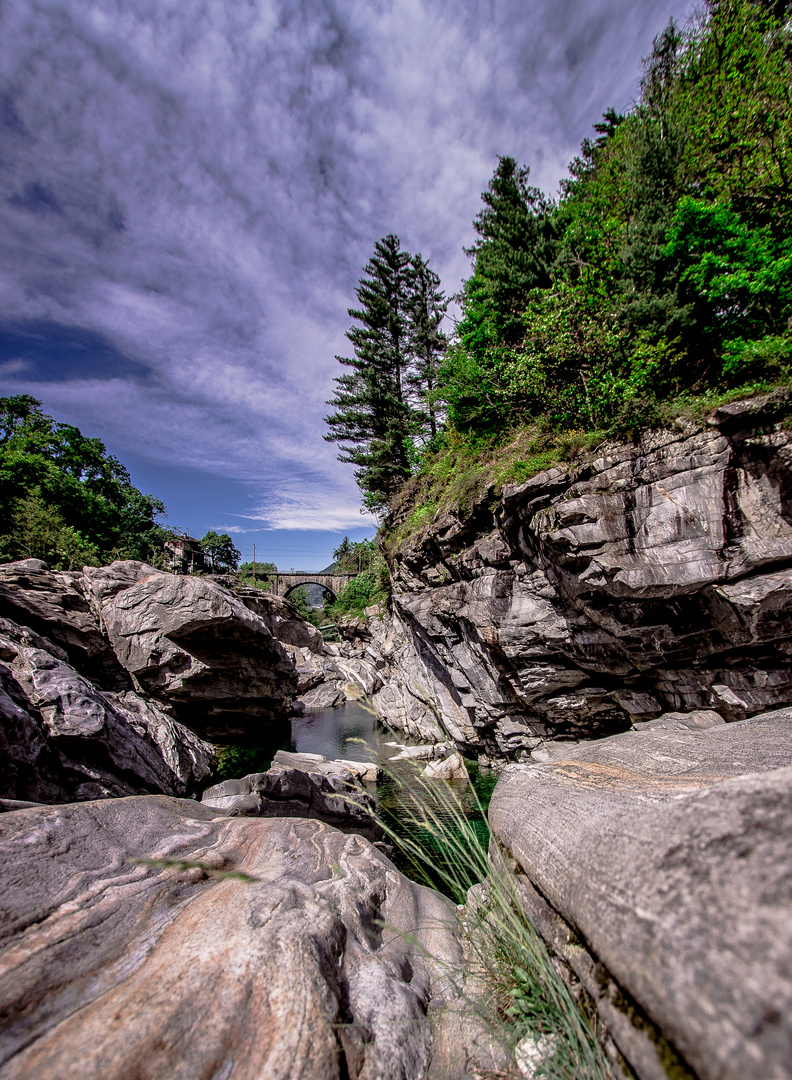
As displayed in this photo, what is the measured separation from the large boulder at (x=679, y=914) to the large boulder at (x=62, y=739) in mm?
8330

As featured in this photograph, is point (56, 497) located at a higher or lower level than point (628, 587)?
higher

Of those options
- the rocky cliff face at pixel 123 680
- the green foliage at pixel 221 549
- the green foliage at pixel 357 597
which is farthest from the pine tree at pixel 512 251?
the green foliage at pixel 221 549

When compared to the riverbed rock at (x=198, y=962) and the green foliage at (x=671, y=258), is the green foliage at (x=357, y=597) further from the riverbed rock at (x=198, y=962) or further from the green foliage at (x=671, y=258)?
the riverbed rock at (x=198, y=962)

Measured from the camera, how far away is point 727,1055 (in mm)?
823

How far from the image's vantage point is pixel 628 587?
25.8ft

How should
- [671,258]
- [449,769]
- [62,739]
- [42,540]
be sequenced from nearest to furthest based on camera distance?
[62,739] → [671,258] → [449,769] → [42,540]

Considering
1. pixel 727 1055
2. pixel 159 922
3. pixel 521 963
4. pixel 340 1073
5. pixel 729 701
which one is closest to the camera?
pixel 727 1055

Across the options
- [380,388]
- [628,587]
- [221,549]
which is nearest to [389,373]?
[380,388]

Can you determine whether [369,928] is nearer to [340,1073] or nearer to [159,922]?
[340,1073]

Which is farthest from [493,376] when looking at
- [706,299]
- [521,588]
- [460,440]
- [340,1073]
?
[340,1073]

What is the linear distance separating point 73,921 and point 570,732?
11785 mm

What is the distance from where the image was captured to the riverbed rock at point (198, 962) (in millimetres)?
1383

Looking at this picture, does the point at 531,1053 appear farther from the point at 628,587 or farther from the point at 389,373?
the point at 389,373

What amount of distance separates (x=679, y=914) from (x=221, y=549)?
54.8 meters
